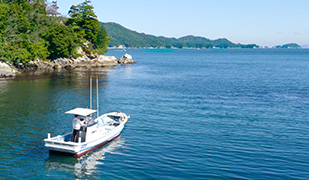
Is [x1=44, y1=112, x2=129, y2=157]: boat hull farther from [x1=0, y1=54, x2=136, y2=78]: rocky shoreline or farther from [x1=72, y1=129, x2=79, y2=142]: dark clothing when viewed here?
[x1=0, y1=54, x2=136, y2=78]: rocky shoreline

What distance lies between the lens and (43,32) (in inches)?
3556

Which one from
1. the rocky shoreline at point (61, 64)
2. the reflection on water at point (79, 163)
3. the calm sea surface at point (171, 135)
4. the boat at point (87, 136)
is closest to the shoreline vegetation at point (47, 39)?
the rocky shoreline at point (61, 64)

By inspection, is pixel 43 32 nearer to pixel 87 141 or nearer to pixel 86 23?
pixel 86 23

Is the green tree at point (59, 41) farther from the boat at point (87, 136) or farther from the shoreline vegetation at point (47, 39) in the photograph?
the boat at point (87, 136)

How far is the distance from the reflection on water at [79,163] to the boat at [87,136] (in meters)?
0.48

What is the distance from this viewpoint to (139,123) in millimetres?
33844

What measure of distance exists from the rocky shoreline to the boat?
48.2 metres

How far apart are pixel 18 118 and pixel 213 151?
23123 millimetres

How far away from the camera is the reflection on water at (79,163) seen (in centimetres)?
2128

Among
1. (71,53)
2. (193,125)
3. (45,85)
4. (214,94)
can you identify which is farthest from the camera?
(71,53)

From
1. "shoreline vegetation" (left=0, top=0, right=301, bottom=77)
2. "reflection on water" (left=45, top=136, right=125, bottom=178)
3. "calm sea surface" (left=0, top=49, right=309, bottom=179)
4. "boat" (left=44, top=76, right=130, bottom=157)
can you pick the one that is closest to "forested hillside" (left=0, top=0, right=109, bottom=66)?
"shoreline vegetation" (left=0, top=0, right=301, bottom=77)

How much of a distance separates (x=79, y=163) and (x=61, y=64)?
262ft

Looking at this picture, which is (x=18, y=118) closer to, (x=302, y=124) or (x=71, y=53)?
(x=302, y=124)

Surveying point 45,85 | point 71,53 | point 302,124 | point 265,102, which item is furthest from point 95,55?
point 302,124
